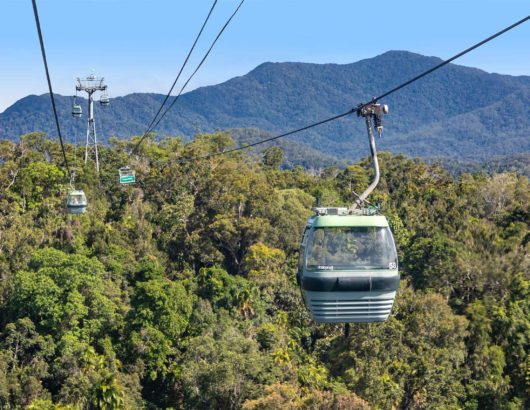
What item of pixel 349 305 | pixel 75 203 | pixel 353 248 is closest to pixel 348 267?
pixel 353 248

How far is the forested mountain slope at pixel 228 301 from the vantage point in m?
28.1

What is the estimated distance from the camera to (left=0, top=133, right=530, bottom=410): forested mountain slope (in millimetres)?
28141

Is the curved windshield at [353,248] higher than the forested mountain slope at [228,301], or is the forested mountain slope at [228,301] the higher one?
the curved windshield at [353,248]

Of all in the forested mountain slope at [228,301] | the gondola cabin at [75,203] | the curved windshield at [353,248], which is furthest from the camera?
the forested mountain slope at [228,301]

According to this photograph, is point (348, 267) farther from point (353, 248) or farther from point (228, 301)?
point (228, 301)

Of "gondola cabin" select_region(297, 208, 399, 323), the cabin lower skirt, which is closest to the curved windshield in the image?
"gondola cabin" select_region(297, 208, 399, 323)

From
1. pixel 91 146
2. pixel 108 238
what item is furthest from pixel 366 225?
pixel 91 146

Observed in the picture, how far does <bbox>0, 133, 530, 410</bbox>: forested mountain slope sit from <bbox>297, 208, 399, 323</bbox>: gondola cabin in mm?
15279

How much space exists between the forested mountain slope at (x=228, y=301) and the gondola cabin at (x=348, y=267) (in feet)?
50.1

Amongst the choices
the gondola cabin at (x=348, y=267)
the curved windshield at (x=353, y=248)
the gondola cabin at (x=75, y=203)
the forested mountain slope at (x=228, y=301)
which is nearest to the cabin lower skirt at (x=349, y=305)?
the gondola cabin at (x=348, y=267)

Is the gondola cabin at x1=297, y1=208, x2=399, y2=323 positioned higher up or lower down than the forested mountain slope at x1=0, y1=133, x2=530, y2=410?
higher up

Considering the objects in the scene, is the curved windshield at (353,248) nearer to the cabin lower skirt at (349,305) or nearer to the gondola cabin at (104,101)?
the cabin lower skirt at (349,305)

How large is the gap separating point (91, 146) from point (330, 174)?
24.0 meters

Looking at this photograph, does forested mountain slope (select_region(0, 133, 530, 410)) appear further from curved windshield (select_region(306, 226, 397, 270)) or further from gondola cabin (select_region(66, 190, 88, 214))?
curved windshield (select_region(306, 226, 397, 270))
